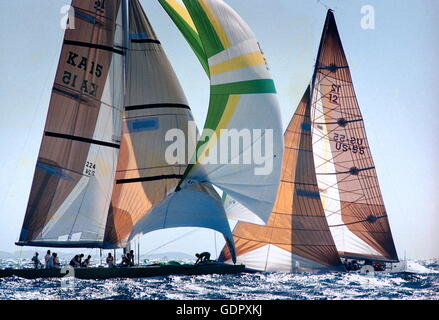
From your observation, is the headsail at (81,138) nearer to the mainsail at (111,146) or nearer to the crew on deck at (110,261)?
the mainsail at (111,146)

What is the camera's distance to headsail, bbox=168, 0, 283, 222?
2330 centimetres

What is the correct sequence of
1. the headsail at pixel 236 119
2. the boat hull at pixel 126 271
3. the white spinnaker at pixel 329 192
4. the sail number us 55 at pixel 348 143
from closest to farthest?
1. the boat hull at pixel 126 271
2. the headsail at pixel 236 119
3. the white spinnaker at pixel 329 192
4. the sail number us 55 at pixel 348 143

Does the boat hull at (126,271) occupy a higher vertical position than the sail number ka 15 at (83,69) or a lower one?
lower

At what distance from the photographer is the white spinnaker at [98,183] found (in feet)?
80.8

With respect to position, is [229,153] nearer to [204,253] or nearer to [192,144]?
[192,144]

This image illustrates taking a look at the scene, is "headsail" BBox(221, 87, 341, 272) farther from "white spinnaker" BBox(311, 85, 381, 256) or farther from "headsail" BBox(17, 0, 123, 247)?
"headsail" BBox(17, 0, 123, 247)

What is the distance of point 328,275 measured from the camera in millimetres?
28078

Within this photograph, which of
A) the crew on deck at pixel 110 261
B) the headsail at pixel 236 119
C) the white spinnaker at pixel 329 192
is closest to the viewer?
the headsail at pixel 236 119

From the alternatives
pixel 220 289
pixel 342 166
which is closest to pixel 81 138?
pixel 220 289

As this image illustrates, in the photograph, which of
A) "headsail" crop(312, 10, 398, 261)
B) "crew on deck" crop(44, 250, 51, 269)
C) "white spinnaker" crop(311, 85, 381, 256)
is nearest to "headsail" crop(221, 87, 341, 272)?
"white spinnaker" crop(311, 85, 381, 256)

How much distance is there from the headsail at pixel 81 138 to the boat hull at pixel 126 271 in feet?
6.65

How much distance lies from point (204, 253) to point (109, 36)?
890cm

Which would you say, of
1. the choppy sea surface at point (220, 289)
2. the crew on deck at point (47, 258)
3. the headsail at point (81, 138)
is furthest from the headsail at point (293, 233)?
the crew on deck at point (47, 258)
